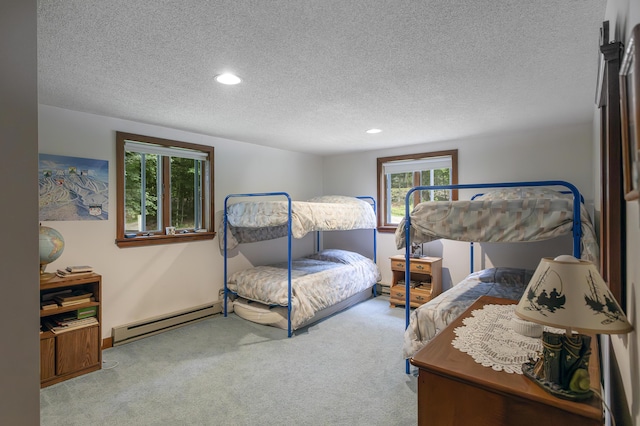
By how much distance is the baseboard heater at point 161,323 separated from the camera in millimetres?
3215

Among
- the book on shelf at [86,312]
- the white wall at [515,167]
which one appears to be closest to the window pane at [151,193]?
the book on shelf at [86,312]

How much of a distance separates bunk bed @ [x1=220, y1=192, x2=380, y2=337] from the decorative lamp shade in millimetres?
2583

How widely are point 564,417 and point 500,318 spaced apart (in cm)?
84

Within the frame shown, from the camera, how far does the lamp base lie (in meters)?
1.03

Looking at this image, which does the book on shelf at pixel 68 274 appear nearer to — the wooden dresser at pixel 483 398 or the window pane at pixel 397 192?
the wooden dresser at pixel 483 398

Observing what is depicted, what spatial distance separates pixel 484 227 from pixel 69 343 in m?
3.30

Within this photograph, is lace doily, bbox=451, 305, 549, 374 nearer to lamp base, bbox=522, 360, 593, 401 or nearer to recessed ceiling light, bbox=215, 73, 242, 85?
lamp base, bbox=522, 360, 593, 401

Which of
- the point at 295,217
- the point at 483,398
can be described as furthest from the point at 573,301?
the point at 295,217

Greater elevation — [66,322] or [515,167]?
[515,167]

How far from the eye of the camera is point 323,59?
6.52 feet

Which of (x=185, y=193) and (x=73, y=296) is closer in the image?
(x=73, y=296)

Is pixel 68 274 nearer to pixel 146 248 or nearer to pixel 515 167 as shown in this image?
pixel 146 248

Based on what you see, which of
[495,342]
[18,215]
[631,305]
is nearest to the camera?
[631,305]

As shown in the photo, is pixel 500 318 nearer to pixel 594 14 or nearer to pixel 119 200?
pixel 594 14
